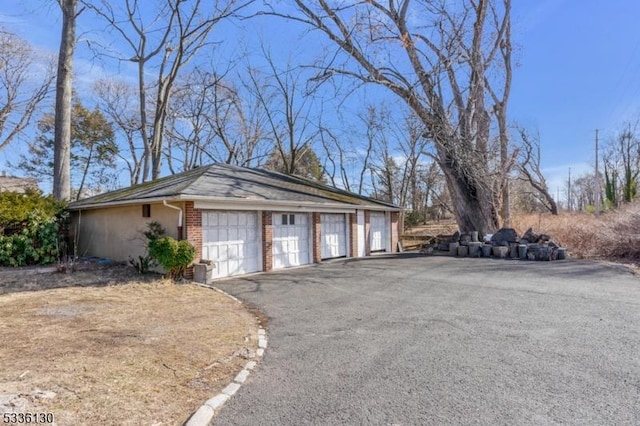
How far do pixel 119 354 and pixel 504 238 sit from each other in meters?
13.7

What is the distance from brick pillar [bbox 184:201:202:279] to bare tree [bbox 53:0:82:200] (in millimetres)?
8720

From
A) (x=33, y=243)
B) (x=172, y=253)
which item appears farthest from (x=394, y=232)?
(x=33, y=243)

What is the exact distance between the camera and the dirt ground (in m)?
2.88

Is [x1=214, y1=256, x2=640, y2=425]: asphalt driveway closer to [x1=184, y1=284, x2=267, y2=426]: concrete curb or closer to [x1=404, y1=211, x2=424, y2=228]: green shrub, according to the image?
[x1=184, y1=284, x2=267, y2=426]: concrete curb

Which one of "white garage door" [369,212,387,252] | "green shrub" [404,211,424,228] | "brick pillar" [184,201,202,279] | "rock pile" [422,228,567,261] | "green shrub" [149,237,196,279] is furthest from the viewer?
"green shrub" [404,211,424,228]

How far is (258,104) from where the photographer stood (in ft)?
85.3

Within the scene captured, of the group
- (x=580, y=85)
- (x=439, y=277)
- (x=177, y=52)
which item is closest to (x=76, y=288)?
(x=439, y=277)

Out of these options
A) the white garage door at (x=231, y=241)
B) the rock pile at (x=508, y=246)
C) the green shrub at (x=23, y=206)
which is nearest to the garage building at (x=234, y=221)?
the white garage door at (x=231, y=241)

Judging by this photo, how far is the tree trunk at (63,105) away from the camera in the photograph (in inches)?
567

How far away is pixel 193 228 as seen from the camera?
28.9 feet

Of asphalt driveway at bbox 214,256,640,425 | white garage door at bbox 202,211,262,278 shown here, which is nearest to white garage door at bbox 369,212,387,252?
white garage door at bbox 202,211,262,278

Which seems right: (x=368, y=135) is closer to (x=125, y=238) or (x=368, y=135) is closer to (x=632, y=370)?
(x=125, y=238)

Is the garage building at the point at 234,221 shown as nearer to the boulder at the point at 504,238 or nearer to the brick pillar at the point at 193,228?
the brick pillar at the point at 193,228

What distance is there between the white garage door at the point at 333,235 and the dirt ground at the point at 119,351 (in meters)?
6.01
